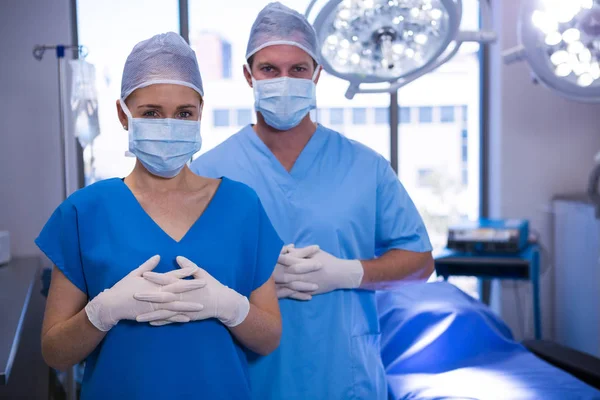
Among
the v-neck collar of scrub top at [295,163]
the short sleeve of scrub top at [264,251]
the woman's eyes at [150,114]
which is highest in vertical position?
the woman's eyes at [150,114]

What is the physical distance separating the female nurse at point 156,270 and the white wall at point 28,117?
212cm

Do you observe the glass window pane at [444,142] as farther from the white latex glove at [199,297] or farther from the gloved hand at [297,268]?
the white latex glove at [199,297]

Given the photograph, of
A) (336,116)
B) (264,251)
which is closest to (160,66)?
(264,251)

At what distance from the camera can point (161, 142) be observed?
106cm

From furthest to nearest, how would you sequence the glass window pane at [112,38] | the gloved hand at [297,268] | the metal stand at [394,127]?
1. the metal stand at [394,127]
2. the glass window pane at [112,38]
3. the gloved hand at [297,268]

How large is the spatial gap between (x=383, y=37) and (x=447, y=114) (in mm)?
2266

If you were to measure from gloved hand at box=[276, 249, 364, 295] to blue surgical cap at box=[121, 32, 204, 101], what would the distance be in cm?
37

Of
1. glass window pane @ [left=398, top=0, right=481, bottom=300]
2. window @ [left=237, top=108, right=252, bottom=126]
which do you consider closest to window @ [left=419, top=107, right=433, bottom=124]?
glass window pane @ [left=398, top=0, right=481, bottom=300]

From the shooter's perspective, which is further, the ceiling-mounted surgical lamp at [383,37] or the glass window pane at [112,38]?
the glass window pane at [112,38]

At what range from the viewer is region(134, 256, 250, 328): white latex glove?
963 millimetres

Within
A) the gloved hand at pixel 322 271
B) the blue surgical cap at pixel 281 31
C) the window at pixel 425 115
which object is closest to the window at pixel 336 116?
the window at pixel 425 115

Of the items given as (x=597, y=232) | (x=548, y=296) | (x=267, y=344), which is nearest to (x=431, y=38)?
(x=267, y=344)

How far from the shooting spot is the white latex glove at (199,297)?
0.96 meters

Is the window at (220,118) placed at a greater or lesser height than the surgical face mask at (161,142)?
greater
